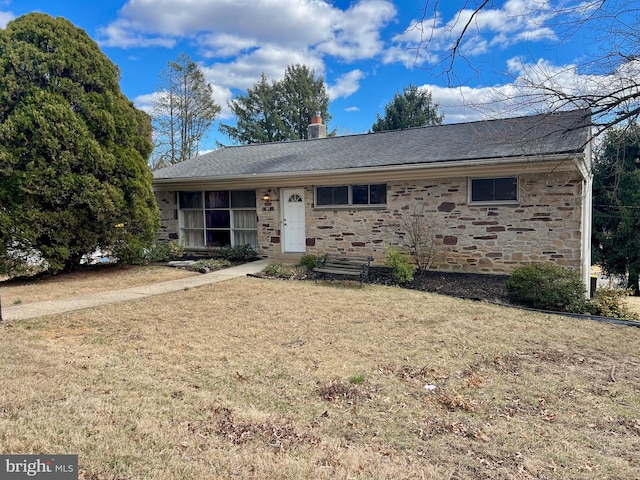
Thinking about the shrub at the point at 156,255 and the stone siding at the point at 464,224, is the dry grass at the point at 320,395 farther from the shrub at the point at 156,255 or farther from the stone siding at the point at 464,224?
the shrub at the point at 156,255

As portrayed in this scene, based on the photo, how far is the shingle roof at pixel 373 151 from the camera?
8.73 m

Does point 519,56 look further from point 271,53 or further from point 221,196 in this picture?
point 271,53

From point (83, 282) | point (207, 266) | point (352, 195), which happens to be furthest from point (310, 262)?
point (83, 282)

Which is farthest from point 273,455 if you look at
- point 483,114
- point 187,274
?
point 187,274

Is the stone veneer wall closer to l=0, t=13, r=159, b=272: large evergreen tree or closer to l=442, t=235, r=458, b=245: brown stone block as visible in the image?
l=442, t=235, r=458, b=245: brown stone block

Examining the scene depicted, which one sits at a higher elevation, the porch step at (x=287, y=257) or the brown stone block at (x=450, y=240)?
the brown stone block at (x=450, y=240)

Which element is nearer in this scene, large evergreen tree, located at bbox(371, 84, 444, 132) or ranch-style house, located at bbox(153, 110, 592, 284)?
ranch-style house, located at bbox(153, 110, 592, 284)

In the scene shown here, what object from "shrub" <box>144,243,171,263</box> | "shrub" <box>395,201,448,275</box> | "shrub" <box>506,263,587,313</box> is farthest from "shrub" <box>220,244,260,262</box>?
"shrub" <box>506,263,587,313</box>

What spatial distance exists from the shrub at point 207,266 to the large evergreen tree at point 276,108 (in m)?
24.1

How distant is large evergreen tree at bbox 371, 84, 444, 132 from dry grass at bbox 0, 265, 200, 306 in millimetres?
20512

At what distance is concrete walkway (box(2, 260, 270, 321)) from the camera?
6467 millimetres

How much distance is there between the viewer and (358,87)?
90.3 feet

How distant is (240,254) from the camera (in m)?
12.6

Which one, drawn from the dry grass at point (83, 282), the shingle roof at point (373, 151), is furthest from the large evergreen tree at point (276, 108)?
the dry grass at point (83, 282)
